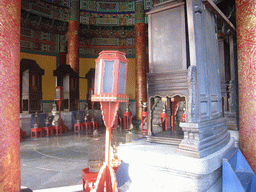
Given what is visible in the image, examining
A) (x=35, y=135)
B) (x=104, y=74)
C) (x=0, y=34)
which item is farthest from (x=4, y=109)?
(x=35, y=135)

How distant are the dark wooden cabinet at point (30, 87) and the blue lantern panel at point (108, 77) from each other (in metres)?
6.35

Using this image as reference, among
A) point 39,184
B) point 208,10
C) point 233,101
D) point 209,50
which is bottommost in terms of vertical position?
point 39,184

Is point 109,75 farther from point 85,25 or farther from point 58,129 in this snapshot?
point 85,25

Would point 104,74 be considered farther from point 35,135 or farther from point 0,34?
point 35,135

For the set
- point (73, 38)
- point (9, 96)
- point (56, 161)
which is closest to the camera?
point (9, 96)

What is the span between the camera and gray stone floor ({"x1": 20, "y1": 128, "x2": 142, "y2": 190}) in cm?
235

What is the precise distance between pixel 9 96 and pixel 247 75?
3314mm

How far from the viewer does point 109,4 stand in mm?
11008

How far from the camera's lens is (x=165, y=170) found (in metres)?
2.06

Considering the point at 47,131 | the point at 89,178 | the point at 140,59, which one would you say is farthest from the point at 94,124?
the point at 89,178

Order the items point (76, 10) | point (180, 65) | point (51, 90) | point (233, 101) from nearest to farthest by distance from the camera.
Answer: point (180, 65) < point (233, 101) < point (76, 10) < point (51, 90)

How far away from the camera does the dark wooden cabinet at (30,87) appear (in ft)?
23.9

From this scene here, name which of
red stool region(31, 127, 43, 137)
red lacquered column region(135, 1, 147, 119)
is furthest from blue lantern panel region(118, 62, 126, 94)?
red lacquered column region(135, 1, 147, 119)

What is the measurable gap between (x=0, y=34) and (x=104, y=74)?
3.13 feet
